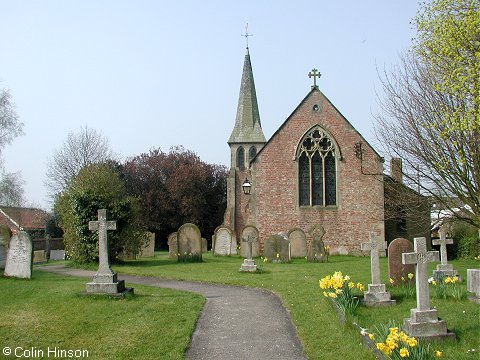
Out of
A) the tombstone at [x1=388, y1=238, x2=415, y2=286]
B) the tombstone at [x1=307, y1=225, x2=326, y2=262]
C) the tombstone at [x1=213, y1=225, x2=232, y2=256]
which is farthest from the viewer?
the tombstone at [x1=213, y1=225, x2=232, y2=256]

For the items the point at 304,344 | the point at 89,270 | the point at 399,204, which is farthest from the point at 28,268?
the point at 399,204

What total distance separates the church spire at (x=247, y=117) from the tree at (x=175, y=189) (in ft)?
23.9

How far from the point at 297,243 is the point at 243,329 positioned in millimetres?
14711

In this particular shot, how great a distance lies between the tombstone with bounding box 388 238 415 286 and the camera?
11.4 meters

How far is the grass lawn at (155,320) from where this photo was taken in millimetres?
6758

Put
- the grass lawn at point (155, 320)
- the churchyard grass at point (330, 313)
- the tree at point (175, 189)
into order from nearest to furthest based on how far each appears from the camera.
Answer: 1. the churchyard grass at point (330, 313)
2. the grass lawn at point (155, 320)
3. the tree at point (175, 189)

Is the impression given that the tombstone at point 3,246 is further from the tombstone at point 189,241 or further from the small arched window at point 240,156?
the small arched window at point 240,156

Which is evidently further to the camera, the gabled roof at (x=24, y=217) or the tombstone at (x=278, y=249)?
the gabled roof at (x=24, y=217)

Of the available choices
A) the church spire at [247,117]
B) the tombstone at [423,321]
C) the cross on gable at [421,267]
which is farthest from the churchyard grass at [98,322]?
the church spire at [247,117]

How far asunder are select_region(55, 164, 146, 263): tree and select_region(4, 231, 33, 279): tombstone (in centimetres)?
593

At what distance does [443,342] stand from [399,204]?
40.2 feet

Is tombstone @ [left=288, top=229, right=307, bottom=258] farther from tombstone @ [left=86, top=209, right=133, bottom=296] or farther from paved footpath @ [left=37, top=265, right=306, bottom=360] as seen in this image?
tombstone @ [left=86, top=209, right=133, bottom=296]

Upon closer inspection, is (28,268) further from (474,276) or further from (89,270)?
(474,276)

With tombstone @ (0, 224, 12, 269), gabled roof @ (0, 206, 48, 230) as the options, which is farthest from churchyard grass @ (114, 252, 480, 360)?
gabled roof @ (0, 206, 48, 230)
